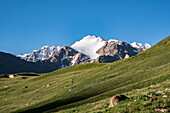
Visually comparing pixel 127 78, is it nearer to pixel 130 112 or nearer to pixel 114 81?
pixel 114 81

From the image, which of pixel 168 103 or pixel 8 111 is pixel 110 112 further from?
pixel 8 111

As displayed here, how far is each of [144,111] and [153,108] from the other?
0.94m

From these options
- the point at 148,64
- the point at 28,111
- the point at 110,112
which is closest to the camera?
the point at 110,112

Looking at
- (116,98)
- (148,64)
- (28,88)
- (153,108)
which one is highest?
(28,88)

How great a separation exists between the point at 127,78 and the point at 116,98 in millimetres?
27657

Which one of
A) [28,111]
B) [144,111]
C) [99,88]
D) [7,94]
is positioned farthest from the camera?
[7,94]

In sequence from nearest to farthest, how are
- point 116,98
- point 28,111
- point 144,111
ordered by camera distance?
point 144,111, point 116,98, point 28,111

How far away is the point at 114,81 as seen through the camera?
4812 cm

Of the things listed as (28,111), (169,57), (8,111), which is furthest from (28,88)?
(169,57)

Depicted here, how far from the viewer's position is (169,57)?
57.1 meters

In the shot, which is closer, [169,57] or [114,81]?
[114,81]

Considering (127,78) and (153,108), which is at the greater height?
(127,78)

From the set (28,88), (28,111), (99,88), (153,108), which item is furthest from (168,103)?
(28,88)

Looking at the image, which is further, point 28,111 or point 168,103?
point 28,111
